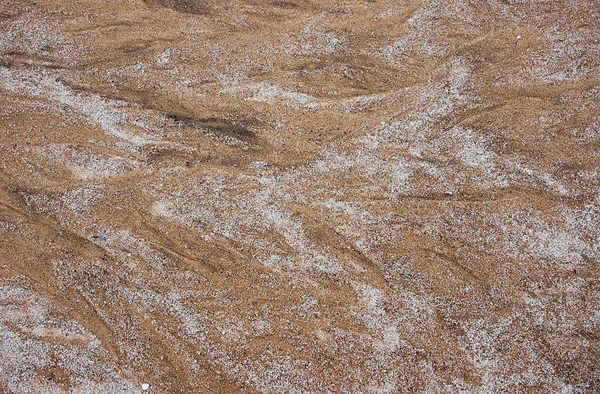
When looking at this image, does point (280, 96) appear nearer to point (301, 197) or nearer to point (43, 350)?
point (301, 197)

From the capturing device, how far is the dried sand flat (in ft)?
15.1

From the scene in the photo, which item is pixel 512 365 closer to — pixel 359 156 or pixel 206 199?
pixel 359 156

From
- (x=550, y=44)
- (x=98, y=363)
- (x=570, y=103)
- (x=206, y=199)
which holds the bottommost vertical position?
(x=98, y=363)

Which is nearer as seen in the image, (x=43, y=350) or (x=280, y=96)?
(x=43, y=350)

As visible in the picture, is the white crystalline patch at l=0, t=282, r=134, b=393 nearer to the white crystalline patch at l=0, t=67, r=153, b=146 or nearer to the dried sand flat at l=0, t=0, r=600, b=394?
the dried sand flat at l=0, t=0, r=600, b=394

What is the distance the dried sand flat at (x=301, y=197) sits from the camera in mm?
4605

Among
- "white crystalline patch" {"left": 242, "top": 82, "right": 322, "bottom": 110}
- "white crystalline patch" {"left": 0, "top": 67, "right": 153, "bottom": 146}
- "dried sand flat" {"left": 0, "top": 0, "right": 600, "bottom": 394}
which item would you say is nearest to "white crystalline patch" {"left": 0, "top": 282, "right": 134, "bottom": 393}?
"dried sand flat" {"left": 0, "top": 0, "right": 600, "bottom": 394}

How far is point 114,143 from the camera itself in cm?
612

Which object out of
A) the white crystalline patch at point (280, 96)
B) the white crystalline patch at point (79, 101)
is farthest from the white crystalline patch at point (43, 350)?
the white crystalline patch at point (280, 96)

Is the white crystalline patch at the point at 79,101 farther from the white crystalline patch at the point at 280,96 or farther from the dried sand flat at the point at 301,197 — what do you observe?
the white crystalline patch at the point at 280,96

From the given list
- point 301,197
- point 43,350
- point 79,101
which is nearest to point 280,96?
point 301,197

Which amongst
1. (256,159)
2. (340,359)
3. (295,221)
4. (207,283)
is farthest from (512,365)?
(256,159)

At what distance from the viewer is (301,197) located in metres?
5.57

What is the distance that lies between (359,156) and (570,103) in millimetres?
2457
